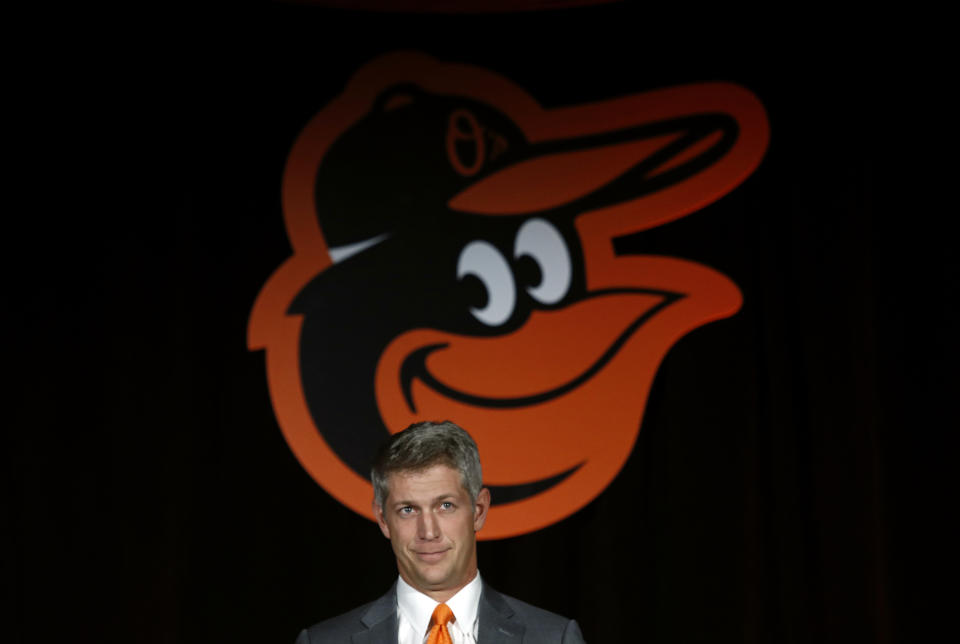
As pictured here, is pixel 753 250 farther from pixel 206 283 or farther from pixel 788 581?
pixel 206 283

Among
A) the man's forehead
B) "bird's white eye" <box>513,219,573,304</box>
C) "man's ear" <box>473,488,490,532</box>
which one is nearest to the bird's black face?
"bird's white eye" <box>513,219,573,304</box>

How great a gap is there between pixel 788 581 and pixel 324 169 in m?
2.11

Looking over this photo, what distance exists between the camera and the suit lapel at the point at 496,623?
206 cm

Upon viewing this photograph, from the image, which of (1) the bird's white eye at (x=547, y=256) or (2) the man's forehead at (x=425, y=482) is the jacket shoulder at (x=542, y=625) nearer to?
(2) the man's forehead at (x=425, y=482)

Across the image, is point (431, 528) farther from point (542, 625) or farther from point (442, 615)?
point (542, 625)

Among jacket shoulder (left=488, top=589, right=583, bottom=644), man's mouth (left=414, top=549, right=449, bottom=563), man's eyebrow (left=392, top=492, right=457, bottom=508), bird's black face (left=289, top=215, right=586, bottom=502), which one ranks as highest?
bird's black face (left=289, top=215, right=586, bottom=502)

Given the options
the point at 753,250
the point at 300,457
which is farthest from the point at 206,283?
the point at 753,250

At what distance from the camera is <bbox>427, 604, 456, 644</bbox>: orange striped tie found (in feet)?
6.61

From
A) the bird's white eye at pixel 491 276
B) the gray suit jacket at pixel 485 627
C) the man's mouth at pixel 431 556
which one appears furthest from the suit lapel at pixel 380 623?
the bird's white eye at pixel 491 276

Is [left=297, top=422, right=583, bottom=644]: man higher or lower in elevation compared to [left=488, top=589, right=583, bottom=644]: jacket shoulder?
higher

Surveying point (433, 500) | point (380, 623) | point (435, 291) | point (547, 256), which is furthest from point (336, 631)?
point (547, 256)

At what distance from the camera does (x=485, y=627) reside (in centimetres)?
207

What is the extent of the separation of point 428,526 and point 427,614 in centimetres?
17

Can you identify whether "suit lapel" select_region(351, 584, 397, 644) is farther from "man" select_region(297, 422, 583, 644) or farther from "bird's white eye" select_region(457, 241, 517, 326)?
"bird's white eye" select_region(457, 241, 517, 326)
